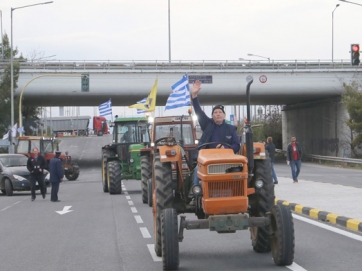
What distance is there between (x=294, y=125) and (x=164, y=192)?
54830 millimetres

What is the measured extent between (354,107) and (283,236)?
42340 millimetres

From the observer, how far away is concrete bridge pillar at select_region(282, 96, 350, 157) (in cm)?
5359

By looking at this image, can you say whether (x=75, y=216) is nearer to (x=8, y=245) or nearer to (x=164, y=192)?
(x=8, y=245)

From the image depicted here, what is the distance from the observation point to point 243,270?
8.81 metres

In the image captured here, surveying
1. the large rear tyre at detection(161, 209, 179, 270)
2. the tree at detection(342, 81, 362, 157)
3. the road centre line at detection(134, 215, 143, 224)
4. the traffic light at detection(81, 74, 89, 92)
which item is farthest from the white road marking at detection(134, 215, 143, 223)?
the tree at detection(342, 81, 362, 157)

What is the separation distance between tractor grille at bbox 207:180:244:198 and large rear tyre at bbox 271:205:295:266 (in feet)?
2.06

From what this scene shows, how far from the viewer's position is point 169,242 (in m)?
8.77

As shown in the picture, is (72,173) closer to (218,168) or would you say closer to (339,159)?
(339,159)

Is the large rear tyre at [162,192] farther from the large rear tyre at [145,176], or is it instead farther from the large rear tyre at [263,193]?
the large rear tyre at [145,176]

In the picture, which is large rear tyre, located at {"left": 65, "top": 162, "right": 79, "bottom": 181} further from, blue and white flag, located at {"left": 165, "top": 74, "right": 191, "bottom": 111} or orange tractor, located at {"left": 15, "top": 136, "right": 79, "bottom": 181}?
blue and white flag, located at {"left": 165, "top": 74, "right": 191, "bottom": 111}

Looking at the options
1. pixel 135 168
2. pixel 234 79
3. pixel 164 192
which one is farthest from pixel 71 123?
pixel 164 192

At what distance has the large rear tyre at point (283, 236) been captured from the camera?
8.77 m

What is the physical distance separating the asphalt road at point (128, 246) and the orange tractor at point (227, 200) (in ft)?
1.43

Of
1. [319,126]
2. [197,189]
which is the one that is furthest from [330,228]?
[319,126]
